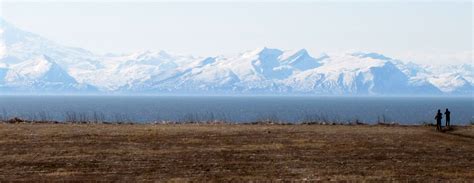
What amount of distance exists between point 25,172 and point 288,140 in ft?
52.1

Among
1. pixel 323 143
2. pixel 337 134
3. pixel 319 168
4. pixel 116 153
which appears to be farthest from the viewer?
pixel 337 134

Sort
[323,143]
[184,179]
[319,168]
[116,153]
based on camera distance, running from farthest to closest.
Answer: [323,143], [116,153], [319,168], [184,179]

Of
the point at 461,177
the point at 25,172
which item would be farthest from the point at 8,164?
the point at 461,177

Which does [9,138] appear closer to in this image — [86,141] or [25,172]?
[86,141]

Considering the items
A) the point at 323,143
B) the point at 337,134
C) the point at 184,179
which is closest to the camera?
the point at 184,179

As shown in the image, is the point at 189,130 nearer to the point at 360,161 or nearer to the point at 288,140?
the point at 288,140

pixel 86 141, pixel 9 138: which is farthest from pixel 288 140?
pixel 9 138

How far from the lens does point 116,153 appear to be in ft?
128

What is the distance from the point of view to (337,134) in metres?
47.5

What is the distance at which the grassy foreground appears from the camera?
110ft

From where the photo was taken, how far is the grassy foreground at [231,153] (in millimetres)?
33625

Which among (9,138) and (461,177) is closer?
(461,177)

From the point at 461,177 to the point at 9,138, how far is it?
2473 centimetres

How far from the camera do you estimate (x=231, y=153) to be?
39281mm
